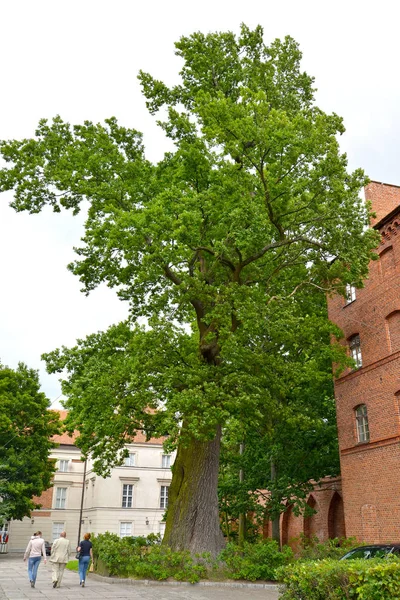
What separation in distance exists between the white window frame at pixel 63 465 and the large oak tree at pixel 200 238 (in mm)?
38531

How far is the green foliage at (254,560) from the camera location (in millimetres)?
15609

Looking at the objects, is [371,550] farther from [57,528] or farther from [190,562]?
[57,528]

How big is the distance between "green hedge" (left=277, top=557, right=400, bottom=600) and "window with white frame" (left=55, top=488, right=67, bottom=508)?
48.7 m

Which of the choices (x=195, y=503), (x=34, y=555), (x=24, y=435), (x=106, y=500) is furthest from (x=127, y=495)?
(x=34, y=555)

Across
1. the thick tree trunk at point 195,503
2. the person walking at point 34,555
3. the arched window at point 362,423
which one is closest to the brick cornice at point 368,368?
the arched window at point 362,423

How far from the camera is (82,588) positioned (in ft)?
46.5

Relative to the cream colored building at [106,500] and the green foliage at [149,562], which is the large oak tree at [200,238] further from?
the cream colored building at [106,500]

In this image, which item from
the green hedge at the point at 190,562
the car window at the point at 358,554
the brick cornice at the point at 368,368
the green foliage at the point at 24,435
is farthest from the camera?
the green foliage at the point at 24,435

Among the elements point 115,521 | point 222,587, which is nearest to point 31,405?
point 115,521

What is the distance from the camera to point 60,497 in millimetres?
52719

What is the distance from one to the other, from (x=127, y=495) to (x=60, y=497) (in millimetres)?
7683

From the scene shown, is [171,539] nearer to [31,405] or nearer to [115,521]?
[31,405]

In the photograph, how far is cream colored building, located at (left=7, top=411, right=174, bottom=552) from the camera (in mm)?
48812

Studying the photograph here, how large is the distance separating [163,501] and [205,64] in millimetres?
42136
